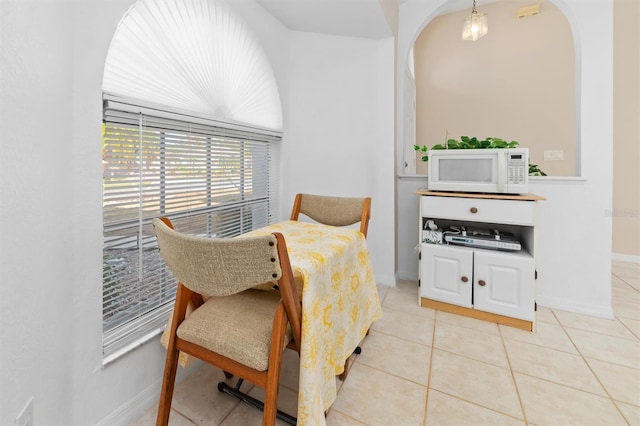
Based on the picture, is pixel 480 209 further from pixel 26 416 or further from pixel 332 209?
pixel 26 416

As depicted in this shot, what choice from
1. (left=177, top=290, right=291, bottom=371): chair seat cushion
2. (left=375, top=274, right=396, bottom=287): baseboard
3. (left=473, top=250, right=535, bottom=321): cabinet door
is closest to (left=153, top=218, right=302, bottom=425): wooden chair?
(left=177, top=290, right=291, bottom=371): chair seat cushion

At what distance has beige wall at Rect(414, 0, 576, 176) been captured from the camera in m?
3.25

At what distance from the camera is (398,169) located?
272 cm

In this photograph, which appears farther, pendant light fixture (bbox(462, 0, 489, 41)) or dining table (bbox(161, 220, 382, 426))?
pendant light fixture (bbox(462, 0, 489, 41))

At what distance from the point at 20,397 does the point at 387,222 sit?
7.62 feet

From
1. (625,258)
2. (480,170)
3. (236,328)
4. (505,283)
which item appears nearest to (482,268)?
(505,283)

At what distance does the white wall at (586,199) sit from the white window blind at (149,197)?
2.39 m

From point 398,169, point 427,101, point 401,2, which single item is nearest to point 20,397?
point 398,169

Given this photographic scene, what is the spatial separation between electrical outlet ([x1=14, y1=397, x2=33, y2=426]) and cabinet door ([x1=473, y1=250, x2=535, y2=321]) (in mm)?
2266

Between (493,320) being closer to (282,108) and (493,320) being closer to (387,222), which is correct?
(387,222)

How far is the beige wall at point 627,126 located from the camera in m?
2.94

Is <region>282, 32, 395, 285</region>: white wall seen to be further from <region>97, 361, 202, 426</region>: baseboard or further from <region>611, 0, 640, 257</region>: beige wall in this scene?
<region>611, 0, 640, 257</region>: beige wall

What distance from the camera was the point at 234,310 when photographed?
110 centimetres

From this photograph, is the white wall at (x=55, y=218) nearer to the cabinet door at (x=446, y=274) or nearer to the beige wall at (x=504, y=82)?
the cabinet door at (x=446, y=274)
